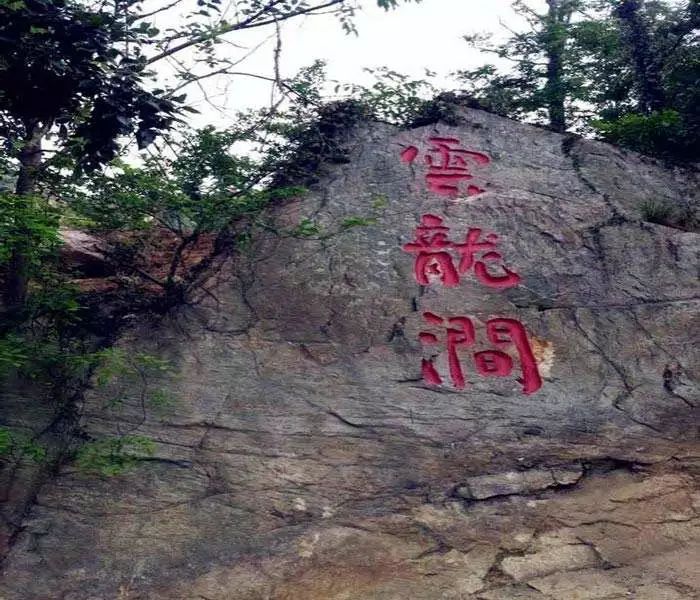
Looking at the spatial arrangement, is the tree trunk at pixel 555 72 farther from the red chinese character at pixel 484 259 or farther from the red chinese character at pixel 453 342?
the red chinese character at pixel 453 342

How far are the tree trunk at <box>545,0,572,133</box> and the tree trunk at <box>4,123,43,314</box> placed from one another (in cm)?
537

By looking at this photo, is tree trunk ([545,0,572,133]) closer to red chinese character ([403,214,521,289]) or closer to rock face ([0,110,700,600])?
rock face ([0,110,700,600])

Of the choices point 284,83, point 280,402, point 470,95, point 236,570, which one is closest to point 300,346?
point 280,402

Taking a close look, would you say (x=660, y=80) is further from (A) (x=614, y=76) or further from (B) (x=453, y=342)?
(B) (x=453, y=342)

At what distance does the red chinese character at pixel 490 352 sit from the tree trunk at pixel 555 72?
3798mm

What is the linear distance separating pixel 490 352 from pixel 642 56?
3896mm

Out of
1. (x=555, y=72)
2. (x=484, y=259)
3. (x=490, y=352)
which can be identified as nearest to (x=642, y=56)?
(x=555, y=72)

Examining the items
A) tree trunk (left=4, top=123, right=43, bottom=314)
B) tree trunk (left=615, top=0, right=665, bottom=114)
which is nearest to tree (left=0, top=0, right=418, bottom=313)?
tree trunk (left=4, top=123, right=43, bottom=314)

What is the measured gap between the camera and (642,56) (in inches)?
284

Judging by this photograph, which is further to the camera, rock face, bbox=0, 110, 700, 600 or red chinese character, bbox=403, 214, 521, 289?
red chinese character, bbox=403, 214, 521, 289

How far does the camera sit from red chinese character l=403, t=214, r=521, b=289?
5285mm

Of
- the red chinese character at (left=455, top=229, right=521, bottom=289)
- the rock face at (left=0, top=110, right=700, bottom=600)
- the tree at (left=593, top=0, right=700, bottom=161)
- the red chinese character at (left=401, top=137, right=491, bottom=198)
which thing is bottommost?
the rock face at (left=0, top=110, right=700, bottom=600)

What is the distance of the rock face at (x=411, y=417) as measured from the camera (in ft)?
13.9

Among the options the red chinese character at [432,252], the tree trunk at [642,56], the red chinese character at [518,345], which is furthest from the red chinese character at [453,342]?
the tree trunk at [642,56]
